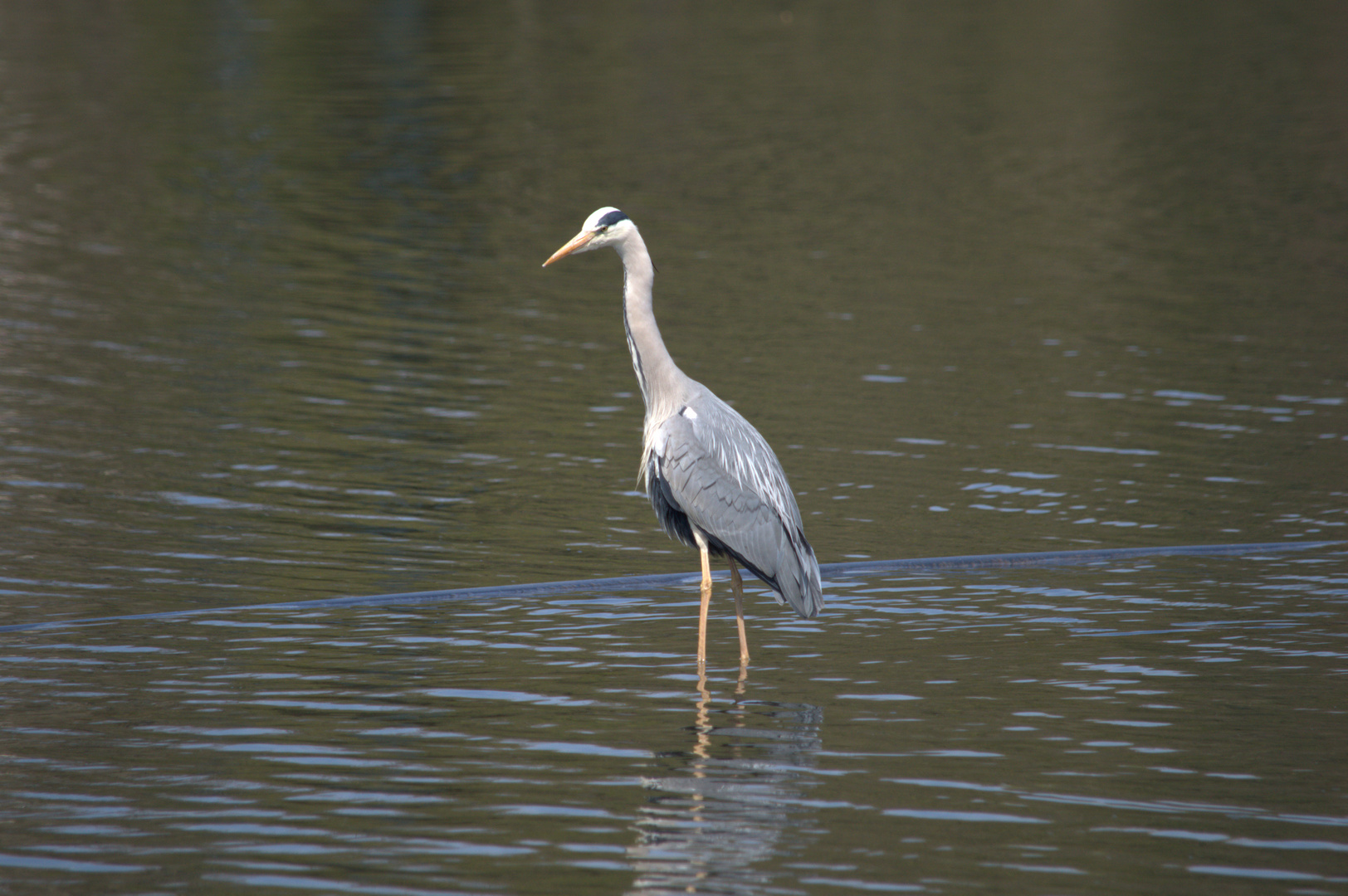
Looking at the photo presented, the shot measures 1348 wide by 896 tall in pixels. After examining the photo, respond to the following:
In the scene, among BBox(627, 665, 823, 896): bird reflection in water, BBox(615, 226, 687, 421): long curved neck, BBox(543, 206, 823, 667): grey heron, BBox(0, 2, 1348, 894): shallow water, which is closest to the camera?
BBox(627, 665, 823, 896): bird reflection in water

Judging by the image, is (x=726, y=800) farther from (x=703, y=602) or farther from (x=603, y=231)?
(x=603, y=231)

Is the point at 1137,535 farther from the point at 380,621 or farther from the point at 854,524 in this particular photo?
the point at 380,621

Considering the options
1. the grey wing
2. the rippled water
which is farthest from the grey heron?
the rippled water

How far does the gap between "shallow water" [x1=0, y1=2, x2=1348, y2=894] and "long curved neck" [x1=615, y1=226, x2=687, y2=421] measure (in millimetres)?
1308

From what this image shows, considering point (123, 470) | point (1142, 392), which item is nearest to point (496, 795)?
point (123, 470)

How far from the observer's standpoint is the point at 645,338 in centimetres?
973

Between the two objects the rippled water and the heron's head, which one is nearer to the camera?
the rippled water

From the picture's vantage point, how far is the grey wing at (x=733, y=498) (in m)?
9.38

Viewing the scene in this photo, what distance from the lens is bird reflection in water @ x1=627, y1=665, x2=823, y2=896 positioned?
648 centimetres

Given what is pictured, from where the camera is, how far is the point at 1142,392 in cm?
1575

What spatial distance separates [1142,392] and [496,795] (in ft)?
32.8

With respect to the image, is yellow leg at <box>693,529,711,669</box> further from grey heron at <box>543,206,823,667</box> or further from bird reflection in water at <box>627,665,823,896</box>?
bird reflection in water at <box>627,665,823,896</box>

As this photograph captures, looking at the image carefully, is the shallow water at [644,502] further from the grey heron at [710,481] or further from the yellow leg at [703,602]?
the grey heron at [710,481]

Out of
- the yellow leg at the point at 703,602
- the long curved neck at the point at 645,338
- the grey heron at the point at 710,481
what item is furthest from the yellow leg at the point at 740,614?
the long curved neck at the point at 645,338
